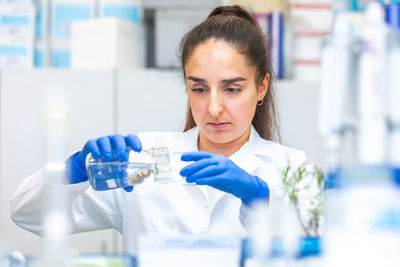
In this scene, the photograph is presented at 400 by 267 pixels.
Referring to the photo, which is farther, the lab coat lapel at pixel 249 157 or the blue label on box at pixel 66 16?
the blue label on box at pixel 66 16

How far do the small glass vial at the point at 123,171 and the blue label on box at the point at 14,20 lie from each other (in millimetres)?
1330

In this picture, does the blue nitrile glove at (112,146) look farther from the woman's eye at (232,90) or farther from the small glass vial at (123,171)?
the woman's eye at (232,90)

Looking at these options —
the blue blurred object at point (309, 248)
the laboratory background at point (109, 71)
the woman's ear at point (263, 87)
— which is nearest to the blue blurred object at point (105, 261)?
the blue blurred object at point (309, 248)

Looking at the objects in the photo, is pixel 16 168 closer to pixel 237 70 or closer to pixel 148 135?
pixel 148 135

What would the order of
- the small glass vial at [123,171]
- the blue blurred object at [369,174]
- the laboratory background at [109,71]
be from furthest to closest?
the laboratory background at [109,71] < the small glass vial at [123,171] < the blue blurred object at [369,174]

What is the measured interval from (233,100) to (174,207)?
0.38 meters

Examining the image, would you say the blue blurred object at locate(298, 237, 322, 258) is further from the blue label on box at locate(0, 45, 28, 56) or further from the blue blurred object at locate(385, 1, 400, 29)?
the blue label on box at locate(0, 45, 28, 56)

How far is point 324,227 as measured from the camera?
98cm

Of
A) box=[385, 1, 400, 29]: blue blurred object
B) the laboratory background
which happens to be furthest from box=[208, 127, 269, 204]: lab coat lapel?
box=[385, 1, 400, 29]: blue blurred object

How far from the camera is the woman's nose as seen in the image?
1512 millimetres

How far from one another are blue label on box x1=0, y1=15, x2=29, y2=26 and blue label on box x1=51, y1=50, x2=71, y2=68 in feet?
0.65

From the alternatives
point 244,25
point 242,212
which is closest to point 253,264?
point 242,212

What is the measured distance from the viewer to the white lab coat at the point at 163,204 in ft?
5.29

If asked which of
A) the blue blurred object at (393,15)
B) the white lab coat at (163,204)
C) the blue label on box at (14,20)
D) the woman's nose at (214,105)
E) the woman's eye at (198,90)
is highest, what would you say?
the blue label on box at (14,20)
